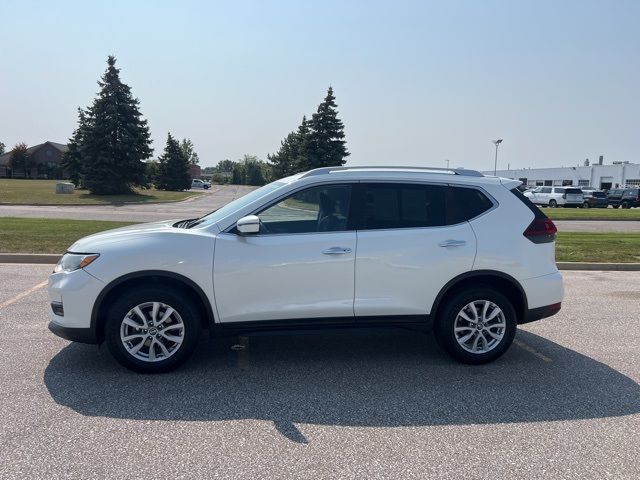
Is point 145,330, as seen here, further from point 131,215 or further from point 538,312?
point 131,215

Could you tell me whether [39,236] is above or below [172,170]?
below

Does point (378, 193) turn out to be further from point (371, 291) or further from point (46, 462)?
point (46, 462)

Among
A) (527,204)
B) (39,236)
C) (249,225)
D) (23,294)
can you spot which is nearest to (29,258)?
(39,236)

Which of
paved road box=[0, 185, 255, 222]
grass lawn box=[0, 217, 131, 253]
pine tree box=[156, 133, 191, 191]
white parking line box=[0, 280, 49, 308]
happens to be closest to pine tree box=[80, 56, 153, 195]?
paved road box=[0, 185, 255, 222]

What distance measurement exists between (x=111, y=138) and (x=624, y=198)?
143 ft

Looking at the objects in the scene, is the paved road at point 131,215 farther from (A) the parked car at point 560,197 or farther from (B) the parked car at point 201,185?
(B) the parked car at point 201,185

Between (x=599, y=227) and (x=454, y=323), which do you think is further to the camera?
(x=599, y=227)

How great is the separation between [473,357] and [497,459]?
1.66m

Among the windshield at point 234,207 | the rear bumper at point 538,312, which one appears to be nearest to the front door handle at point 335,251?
the windshield at point 234,207

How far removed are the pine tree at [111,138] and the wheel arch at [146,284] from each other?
4123 centimetres

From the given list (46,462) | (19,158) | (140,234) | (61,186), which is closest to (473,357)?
(140,234)

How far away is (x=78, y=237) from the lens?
12.2 meters

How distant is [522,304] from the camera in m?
4.88

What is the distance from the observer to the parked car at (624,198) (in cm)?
4128
